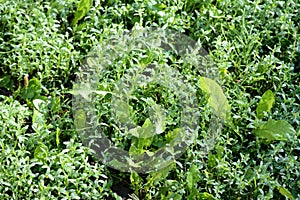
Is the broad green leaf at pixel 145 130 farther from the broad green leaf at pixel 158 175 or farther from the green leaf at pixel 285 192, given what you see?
the green leaf at pixel 285 192

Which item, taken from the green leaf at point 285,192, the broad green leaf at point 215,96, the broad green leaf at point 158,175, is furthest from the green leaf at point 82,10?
Result: the green leaf at point 285,192

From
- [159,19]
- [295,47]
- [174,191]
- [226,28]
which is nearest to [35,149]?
[174,191]

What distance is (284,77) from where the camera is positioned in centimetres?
446

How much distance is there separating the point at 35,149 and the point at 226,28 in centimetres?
179

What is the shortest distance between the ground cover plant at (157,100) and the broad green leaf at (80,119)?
30 millimetres

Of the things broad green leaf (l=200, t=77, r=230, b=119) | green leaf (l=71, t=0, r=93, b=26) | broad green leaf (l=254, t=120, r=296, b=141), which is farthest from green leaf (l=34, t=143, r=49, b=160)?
broad green leaf (l=254, t=120, r=296, b=141)

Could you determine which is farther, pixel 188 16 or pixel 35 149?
pixel 188 16

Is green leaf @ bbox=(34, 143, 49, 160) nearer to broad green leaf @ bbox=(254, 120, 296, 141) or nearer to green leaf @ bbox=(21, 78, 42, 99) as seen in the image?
green leaf @ bbox=(21, 78, 42, 99)

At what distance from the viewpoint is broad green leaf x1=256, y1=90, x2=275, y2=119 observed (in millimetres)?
4281

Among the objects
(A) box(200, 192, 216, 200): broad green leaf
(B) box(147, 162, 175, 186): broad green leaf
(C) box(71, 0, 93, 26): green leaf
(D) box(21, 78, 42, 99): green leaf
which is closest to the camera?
(A) box(200, 192, 216, 200): broad green leaf

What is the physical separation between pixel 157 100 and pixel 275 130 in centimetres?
82

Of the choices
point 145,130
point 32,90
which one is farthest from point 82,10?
point 145,130

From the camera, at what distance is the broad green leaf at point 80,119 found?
4.12 meters

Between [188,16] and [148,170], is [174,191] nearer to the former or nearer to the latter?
[148,170]
